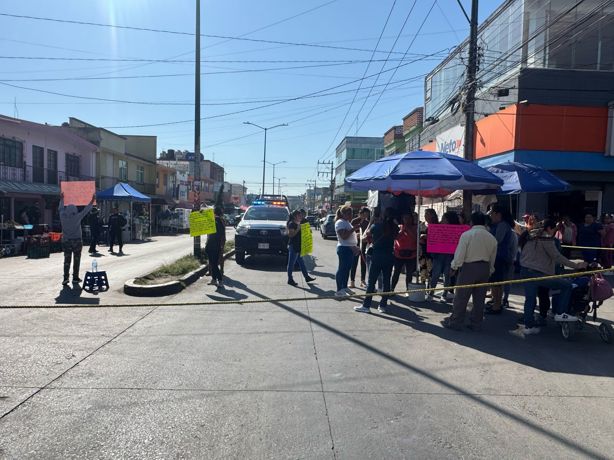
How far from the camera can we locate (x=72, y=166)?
29.8 meters

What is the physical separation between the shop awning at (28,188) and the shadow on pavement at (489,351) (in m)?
18.0

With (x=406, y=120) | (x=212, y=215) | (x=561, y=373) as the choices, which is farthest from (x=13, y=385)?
(x=406, y=120)

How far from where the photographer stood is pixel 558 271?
751 cm

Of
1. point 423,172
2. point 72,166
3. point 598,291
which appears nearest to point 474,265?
point 598,291

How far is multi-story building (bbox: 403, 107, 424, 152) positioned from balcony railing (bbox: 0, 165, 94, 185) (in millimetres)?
21038

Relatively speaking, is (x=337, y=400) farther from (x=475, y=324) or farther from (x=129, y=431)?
(x=475, y=324)

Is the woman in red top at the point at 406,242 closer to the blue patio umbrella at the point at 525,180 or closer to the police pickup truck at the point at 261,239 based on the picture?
the blue patio umbrella at the point at 525,180

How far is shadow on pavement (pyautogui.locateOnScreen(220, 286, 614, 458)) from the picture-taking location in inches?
154

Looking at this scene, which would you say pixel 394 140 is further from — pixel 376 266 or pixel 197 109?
pixel 376 266

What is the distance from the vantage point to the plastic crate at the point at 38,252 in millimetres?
15695

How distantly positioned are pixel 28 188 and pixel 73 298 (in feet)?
56.1

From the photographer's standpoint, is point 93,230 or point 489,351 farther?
→ point 93,230

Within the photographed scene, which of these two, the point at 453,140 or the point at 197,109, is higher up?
the point at 453,140

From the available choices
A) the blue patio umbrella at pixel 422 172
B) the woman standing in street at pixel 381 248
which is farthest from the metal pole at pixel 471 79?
the woman standing in street at pixel 381 248
